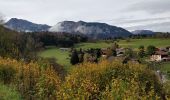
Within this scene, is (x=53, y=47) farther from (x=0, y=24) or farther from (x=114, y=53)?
(x=0, y=24)

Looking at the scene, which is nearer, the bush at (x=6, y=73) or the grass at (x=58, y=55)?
the bush at (x=6, y=73)

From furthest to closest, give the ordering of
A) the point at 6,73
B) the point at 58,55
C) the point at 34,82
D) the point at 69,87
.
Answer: the point at 58,55 → the point at 6,73 → the point at 34,82 → the point at 69,87

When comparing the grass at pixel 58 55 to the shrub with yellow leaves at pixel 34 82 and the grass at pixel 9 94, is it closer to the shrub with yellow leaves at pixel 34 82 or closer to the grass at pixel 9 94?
the shrub with yellow leaves at pixel 34 82

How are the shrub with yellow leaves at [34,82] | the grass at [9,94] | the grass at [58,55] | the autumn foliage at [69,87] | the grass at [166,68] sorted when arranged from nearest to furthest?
1. the autumn foliage at [69,87]
2. the shrub with yellow leaves at [34,82]
3. the grass at [9,94]
4. the grass at [166,68]
5. the grass at [58,55]

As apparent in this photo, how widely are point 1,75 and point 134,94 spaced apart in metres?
12.2

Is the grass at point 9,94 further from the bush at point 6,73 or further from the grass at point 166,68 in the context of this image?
the grass at point 166,68

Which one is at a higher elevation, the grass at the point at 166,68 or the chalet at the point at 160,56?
the chalet at the point at 160,56

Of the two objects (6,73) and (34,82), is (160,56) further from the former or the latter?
(34,82)

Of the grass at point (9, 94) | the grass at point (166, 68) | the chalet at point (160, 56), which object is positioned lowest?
the grass at point (166, 68)

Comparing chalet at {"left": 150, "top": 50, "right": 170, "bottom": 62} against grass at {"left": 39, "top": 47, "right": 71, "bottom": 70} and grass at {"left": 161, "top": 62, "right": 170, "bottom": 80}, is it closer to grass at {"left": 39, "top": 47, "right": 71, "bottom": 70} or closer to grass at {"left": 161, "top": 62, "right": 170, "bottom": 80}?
grass at {"left": 161, "top": 62, "right": 170, "bottom": 80}

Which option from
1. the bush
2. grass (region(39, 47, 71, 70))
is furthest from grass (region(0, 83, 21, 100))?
grass (region(39, 47, 71, 70))

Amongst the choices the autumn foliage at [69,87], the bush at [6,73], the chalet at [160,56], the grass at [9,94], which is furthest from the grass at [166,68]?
the grass at [9,94]

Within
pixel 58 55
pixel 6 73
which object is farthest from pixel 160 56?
pixel 6 73

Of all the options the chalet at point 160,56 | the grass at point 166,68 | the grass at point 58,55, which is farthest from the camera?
the chalet at point 160,56
